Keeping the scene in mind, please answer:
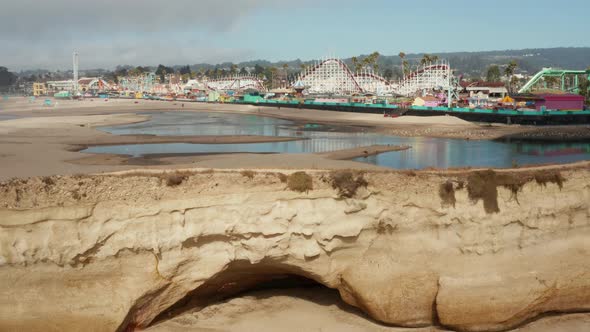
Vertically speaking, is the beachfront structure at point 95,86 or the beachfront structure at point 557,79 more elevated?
the beachfront structure at point 95,86

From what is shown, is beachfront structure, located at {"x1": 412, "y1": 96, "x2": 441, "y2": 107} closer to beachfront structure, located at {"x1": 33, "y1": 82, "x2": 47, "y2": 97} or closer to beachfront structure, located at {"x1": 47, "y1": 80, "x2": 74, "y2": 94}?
beachfront structure, located at {"x1": 33, "y1": 82, "x2": 47, "y2": 97}

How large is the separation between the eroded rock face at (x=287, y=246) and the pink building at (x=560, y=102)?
56092 millimetres

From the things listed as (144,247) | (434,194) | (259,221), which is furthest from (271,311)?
(434,194)

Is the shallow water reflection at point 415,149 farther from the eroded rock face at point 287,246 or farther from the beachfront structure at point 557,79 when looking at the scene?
the beachfront structure at point 557,79

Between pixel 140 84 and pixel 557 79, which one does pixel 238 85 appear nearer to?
pixel 140 84

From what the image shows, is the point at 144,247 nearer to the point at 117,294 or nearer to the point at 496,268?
the point at 117,294

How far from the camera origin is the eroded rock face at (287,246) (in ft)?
30.8

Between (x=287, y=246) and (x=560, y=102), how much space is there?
198ft

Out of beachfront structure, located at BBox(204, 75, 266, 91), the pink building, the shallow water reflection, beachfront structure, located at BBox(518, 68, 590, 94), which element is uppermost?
beachfront structure, located at BBox(204, 75, 266, 91)

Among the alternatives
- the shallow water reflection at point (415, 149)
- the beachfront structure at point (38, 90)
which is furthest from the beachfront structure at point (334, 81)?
the beachfront structure at point (38, 90)

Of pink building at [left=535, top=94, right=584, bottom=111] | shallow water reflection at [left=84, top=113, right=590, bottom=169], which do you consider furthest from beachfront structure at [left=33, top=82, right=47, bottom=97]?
pink building at [left=535, top=94, right=584, bottom=111]

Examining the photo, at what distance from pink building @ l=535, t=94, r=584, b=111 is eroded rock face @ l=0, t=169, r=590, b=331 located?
184 feet

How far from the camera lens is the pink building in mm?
62562

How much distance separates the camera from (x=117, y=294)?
9555 millimetres
